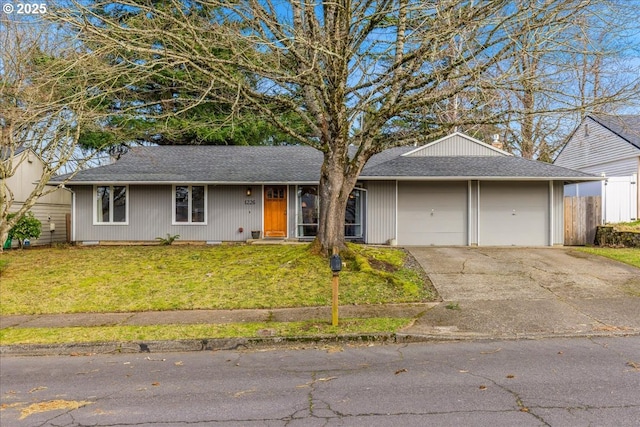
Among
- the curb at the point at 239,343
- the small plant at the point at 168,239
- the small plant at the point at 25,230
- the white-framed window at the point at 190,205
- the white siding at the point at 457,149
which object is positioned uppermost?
the white siding at the point at 457,149

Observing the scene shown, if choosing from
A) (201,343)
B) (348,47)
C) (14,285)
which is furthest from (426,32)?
(14,285)

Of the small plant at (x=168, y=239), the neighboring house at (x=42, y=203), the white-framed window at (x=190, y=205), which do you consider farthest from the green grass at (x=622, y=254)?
the neighboring house at (x=42, y=203)

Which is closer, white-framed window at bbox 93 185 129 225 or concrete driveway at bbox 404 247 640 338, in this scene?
concrete driveway at bbox 404 247 640 338

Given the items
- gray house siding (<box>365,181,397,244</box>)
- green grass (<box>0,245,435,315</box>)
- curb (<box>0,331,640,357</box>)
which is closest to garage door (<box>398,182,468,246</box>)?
gray house siding (<box>365,181,397,244</box>)

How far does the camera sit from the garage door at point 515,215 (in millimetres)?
15328

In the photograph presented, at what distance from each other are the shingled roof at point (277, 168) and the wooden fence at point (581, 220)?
124cm

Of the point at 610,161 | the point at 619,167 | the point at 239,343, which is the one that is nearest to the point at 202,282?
the point at 239,343

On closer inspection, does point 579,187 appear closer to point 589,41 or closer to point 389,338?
point 589,41

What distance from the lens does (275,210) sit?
53.7 ft

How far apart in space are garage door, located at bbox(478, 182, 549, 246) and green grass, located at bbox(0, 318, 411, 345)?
977 cm

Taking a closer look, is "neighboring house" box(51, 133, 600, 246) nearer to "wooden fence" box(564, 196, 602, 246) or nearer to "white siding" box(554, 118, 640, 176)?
"wooden fence" box(564, 196, 602, 246)

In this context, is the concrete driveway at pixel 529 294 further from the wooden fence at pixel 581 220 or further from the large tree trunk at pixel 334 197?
the wooden fence at pixel 581 220

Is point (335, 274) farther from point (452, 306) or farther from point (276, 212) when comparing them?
point (276, 212)

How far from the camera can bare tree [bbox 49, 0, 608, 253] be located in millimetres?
8070
